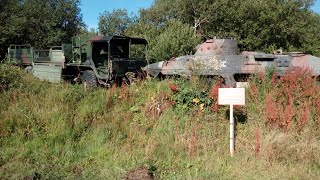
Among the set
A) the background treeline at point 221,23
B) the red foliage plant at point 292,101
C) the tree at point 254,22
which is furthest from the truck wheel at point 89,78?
the tree at point 254,22

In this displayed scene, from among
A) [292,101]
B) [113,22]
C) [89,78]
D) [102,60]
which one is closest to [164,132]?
[292,101]

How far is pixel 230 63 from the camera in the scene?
1395cm

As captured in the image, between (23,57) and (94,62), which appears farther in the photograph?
(23,57)

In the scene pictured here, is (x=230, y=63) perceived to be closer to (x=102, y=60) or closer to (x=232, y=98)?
(x=102, y=60)

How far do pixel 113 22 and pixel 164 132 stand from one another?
45553 millimetres

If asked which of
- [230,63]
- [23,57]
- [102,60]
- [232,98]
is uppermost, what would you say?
[23,57]

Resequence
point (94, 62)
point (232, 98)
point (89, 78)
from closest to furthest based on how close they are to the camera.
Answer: point (232, 98) < point (89, 78) < point (94, 62)

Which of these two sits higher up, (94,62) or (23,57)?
(23,57)

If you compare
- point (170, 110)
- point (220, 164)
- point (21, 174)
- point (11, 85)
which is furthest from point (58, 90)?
point (220, 164)

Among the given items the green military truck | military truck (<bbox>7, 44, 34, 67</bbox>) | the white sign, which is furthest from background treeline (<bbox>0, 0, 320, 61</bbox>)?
the white sign

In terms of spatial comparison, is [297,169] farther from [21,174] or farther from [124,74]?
[124,74]

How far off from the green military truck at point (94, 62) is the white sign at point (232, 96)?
635 centimetres

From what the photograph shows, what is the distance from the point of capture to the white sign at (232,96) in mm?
7609

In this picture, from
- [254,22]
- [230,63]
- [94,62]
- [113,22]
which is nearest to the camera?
[230,63]
